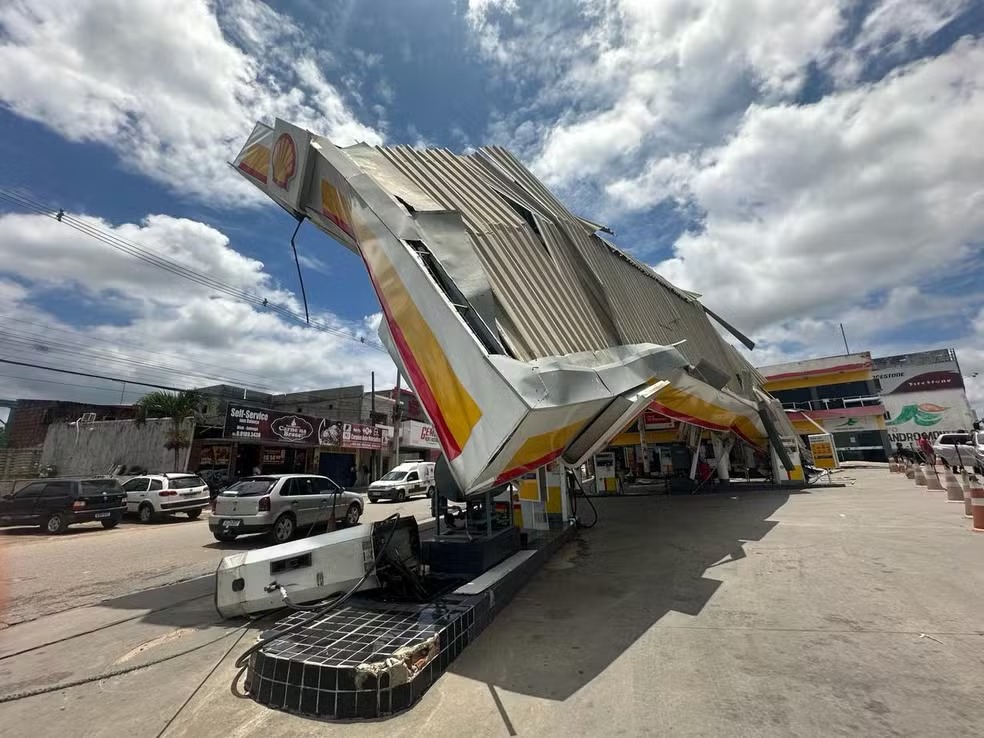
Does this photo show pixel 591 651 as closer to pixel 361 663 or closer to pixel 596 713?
pixel 596 713

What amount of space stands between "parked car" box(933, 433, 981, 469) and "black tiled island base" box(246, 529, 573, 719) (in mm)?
27209

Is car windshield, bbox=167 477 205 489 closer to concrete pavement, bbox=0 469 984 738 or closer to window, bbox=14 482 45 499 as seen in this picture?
window, bbox=14 482 45 499

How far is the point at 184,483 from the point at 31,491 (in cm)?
411

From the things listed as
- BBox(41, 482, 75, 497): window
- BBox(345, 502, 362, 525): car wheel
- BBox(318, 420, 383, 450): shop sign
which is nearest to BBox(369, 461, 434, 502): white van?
BBox(318, 420, 383, 450): shop sign

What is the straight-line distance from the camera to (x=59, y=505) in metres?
13.7

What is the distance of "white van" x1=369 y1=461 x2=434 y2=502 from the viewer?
76.7ft

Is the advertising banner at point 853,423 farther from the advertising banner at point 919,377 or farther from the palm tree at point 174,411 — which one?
the palm tree at point 174,411

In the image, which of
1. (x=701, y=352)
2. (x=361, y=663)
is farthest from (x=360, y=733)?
(x=701, y=352)

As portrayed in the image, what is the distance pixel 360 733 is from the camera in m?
3.16

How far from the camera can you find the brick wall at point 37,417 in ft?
98.7

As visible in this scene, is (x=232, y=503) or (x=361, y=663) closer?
(x=361, y=663)

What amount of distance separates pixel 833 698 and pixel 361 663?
11.7 ft

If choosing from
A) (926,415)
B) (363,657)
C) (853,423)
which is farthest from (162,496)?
(926,415)

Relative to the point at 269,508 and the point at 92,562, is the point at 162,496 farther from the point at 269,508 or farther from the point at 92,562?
the point at 269,508
